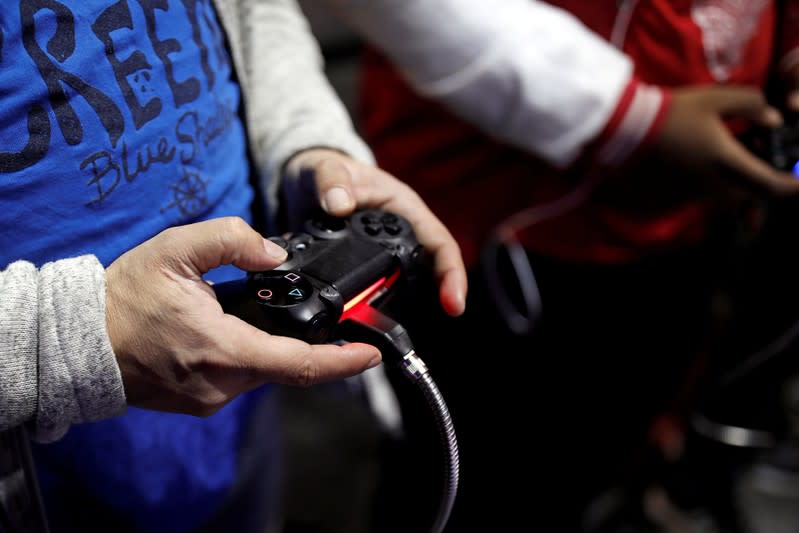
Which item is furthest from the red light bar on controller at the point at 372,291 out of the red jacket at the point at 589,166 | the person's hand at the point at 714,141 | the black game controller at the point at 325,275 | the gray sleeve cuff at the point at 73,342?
the person's hand at the point at 714,141

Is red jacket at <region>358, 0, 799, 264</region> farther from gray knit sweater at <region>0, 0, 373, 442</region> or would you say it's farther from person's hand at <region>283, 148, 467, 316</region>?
gray knit sweater at <region>0, 0, 373, 442</region>

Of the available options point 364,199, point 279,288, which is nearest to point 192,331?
point 279,288

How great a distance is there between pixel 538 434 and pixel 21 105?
81cm

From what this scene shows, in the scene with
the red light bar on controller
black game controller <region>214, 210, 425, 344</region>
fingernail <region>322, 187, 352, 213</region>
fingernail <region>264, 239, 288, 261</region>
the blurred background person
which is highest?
fingernail <region>264, 239, 288, 261</region>

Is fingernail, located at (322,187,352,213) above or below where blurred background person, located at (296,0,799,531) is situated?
above

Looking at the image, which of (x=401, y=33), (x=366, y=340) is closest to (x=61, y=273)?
(x=366, y=340)

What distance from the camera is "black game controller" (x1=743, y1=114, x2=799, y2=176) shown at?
72 cm

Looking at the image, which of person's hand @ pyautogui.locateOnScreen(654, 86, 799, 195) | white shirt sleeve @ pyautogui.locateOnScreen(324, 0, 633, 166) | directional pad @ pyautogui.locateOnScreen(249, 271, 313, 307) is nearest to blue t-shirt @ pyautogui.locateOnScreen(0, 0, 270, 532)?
directional pad @ pyautogui.locateOnScreen(249, 271, 313, 307)

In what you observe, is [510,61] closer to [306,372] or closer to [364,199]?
[364,199]

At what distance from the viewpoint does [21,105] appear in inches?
15.0

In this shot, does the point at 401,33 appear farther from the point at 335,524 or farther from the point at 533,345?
the point at 335,524

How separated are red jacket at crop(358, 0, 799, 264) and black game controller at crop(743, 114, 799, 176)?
0.22ft

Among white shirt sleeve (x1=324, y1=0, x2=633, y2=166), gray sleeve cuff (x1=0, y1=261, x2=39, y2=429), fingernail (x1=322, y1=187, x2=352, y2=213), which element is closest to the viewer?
gray sleeve cuff (x1=0, y1=261, x2=39, y2=429)

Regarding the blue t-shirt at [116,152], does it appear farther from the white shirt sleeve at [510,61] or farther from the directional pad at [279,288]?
the white shirt sleeve at [510,61]
